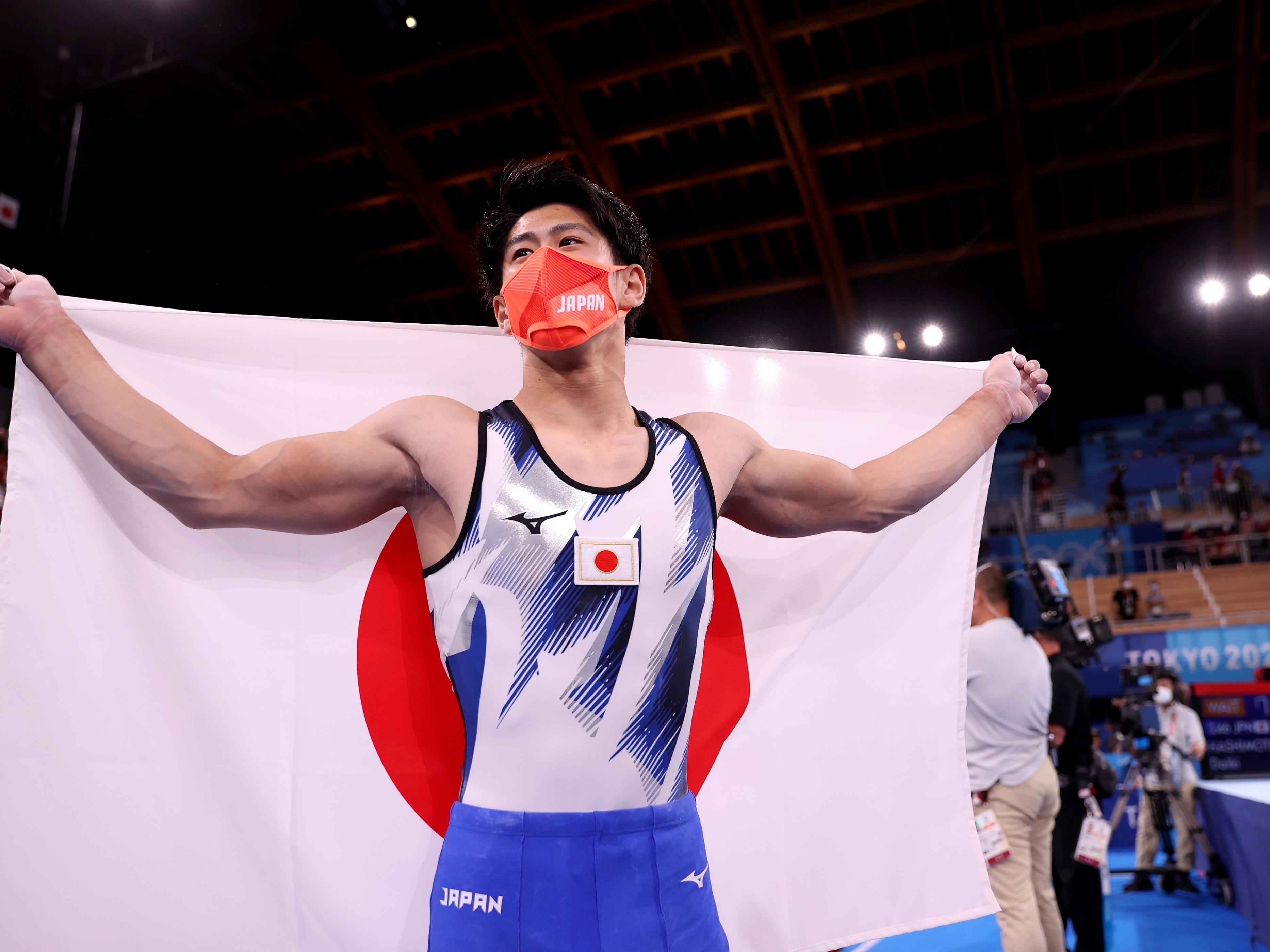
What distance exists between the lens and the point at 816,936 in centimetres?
217

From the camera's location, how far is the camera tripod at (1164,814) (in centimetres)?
611

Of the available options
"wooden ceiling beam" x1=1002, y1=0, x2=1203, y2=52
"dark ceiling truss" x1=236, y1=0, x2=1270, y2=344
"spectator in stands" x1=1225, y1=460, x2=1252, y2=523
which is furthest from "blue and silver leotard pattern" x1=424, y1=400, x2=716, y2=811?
"spectator in stands" x1=1225, y1=460, x2=1252, y2=523

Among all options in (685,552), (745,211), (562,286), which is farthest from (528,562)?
(745,211)

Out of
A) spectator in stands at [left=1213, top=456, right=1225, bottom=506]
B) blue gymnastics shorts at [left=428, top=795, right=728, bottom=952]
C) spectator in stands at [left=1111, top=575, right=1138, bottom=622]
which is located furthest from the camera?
spectator in stands at [left=1213, top=456, right=1225, bottom=506]

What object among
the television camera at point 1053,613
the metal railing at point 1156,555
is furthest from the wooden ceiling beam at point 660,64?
the television camera at point 1053,613

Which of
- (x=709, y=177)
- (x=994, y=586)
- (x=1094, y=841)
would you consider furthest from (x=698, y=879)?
(x=709, y=177)

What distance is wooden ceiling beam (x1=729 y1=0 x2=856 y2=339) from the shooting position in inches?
538

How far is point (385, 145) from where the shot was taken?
1500 centimetres

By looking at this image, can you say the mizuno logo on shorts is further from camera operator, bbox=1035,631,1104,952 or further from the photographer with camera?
camera operator, bbox=1035,631,1104,952

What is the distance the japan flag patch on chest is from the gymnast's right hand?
107 cm

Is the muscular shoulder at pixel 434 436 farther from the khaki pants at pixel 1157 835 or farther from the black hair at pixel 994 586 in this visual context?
the khaki pants at pixel 1157 835

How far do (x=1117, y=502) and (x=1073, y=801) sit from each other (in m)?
15.1

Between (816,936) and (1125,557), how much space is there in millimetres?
15160

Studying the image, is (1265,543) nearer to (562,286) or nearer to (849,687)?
(849,687)
